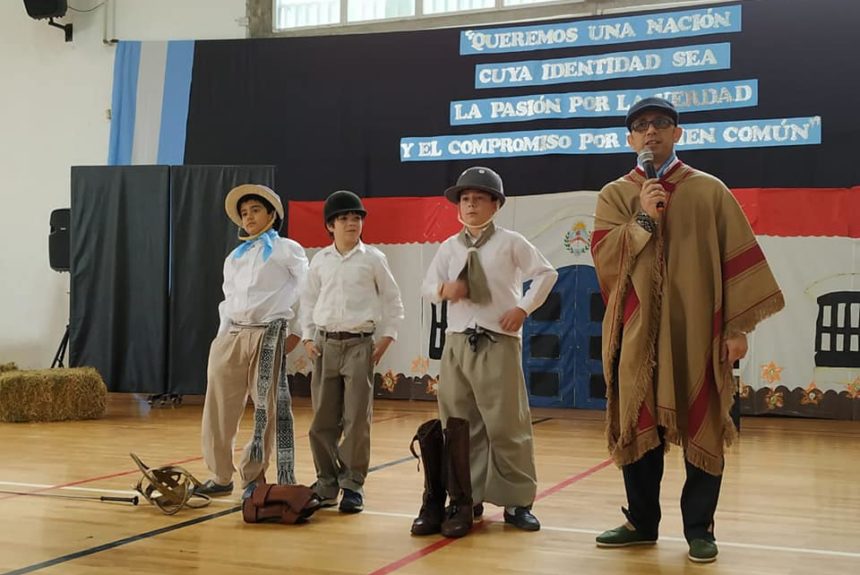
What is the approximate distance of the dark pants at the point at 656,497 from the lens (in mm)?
3049

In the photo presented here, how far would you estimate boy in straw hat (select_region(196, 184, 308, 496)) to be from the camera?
4.08 metres

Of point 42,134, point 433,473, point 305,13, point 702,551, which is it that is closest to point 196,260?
point 305,13

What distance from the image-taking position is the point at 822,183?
291 inches

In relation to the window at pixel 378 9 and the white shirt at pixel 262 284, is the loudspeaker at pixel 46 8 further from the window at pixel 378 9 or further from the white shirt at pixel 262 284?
the white shirt at pixel 262 284

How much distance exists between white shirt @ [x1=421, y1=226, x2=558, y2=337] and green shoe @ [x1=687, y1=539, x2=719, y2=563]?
1.01m

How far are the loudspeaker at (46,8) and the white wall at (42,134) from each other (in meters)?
0.26

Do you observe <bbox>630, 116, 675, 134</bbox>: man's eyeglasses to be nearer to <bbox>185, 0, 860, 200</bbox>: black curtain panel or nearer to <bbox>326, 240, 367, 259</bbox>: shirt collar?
<bbox>326, 240, 367, 259</bbox>: shirt collar

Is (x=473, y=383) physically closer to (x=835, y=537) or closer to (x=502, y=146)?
(x=835, y=537)

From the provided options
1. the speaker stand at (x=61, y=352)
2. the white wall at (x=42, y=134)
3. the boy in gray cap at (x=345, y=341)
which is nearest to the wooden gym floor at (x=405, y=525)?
the boy in gray cap at (x=345, y=341)

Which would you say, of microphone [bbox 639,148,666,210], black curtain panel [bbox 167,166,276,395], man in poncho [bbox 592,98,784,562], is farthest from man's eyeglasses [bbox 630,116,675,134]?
black curtain panel [bbox 167,166,276,395]

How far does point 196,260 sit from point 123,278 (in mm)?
650

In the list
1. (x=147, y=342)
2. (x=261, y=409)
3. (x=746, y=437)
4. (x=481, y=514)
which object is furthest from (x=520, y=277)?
(x=147, y=342)

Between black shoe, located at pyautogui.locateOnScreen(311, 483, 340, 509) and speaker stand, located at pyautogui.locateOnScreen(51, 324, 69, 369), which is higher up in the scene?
speaker stand, located at pyautogui.locateOnScreen(51, 324, 69, 369)

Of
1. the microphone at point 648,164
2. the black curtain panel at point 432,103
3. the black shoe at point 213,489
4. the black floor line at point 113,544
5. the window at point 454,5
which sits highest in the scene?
the window at point 454,5
